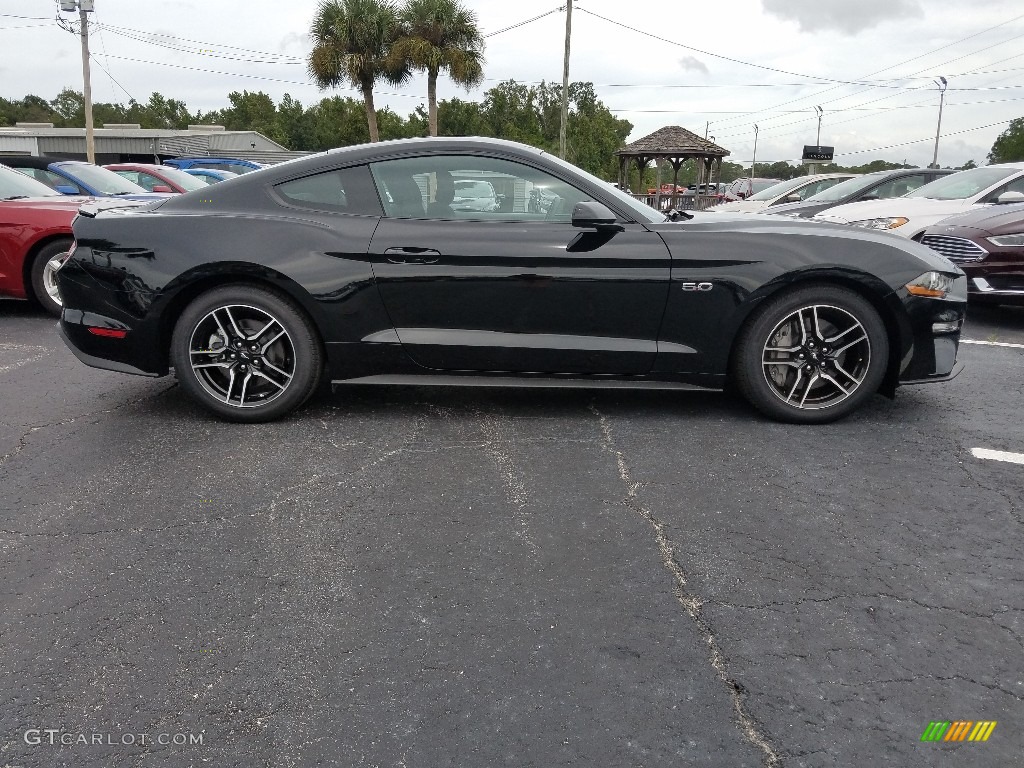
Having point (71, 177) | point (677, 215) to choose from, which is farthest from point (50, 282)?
point (677, 215)

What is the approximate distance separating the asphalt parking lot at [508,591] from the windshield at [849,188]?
819cm

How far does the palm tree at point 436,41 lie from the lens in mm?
34094

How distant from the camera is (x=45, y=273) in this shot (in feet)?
23.7

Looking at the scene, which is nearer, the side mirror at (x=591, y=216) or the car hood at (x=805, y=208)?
the side mirror at (x=591, y=216)

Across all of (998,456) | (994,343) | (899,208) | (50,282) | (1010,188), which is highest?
(1010,188)

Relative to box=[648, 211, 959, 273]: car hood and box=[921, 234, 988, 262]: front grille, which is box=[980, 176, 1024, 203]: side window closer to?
box=[921, 234, 988, 262]: front grille

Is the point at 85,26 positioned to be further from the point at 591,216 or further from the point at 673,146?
the point at 591,216

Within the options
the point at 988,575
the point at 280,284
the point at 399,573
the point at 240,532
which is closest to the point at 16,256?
the point at 280,284

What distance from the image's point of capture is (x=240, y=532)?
295 centimetres

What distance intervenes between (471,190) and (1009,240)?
5387 mm

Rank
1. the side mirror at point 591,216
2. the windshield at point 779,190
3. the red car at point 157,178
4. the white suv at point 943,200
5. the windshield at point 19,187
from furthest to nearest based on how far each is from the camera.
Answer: the windshield at point 779,190 → the red car at point 157,178 → the white suv at point 943,200 → the windshield at point 19,187 → the side mirror at point 591,216

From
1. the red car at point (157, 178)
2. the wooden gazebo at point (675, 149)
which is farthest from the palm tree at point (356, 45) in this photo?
the red car at point (157, 178)

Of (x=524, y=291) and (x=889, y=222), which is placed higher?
(x=889, y=222)

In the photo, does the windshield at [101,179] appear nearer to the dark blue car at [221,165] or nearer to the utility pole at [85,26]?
the dark blue car at [221,165]
